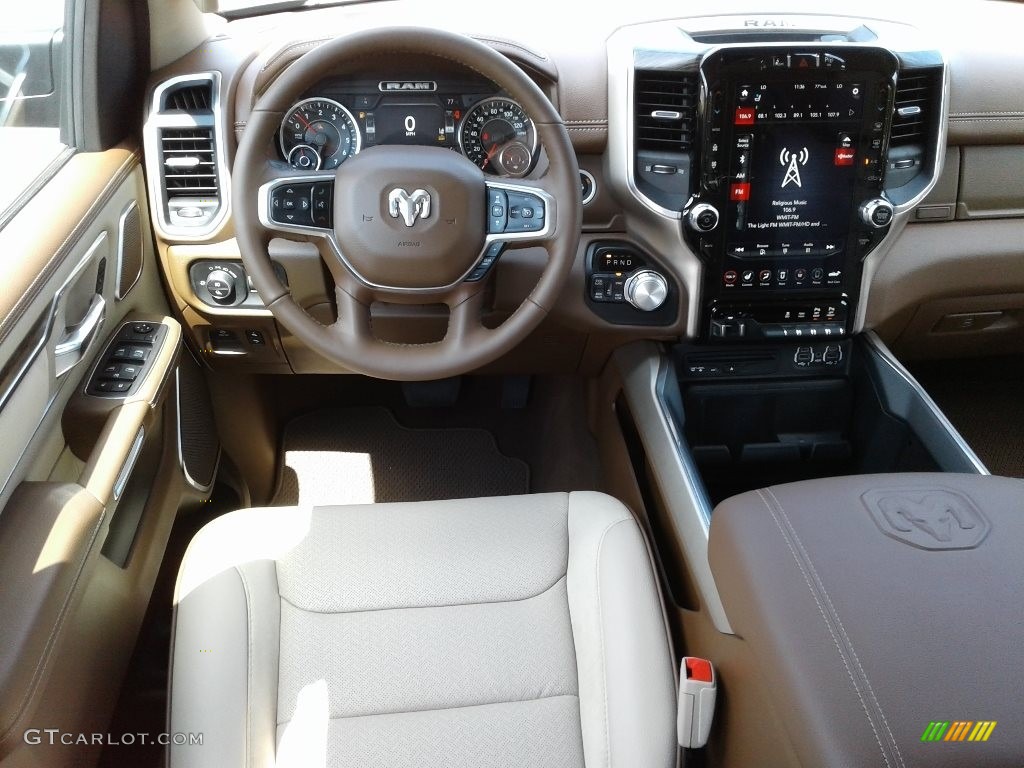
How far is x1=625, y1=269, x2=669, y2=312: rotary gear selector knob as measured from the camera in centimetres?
164

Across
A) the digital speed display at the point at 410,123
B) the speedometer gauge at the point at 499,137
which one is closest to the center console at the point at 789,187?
the speedometer gauge at the point at 499,137

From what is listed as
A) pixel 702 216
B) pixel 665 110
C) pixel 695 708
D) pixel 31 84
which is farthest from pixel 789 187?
pixel 31 84

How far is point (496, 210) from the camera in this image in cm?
137

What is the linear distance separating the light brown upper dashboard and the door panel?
6.7 inches

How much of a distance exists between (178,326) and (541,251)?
0.69m

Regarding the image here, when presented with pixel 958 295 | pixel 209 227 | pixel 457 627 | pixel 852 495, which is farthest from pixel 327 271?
pixel 958 295

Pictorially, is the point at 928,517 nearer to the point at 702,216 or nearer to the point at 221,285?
the point at 702,216

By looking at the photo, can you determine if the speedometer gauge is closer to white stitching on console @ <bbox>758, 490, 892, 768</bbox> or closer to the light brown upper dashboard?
the light brown upper dashboard

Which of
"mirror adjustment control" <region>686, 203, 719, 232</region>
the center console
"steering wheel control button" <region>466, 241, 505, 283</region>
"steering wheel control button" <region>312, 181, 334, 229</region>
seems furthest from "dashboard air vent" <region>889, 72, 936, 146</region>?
"steering wheel control button" <region>312, 181, 334, 229</region>

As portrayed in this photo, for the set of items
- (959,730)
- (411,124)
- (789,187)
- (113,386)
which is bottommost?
(959,730)

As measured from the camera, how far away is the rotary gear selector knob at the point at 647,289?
1643mm

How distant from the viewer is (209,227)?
157 centimetres

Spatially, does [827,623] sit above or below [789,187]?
below

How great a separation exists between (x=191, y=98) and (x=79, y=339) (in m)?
0.49
